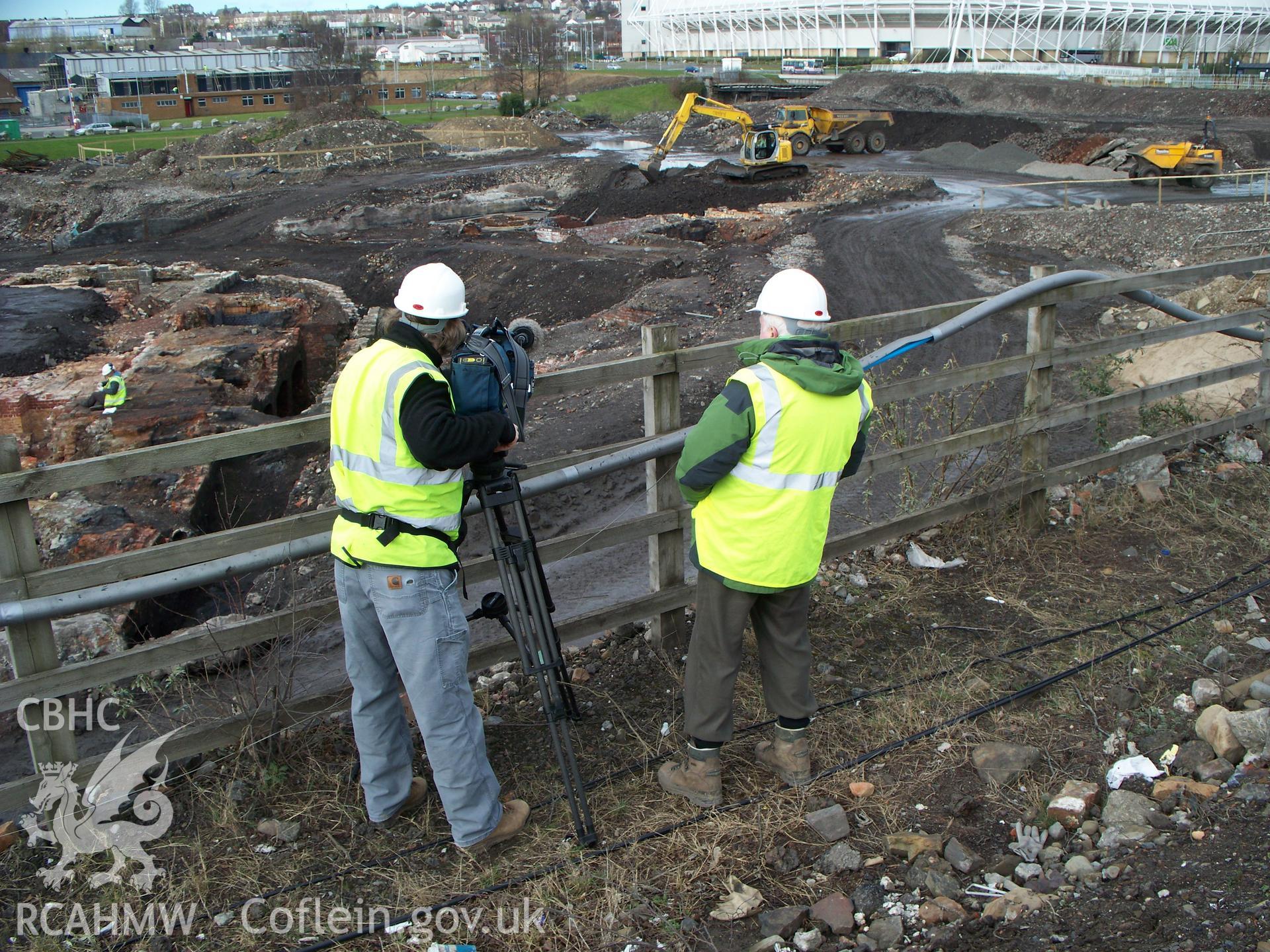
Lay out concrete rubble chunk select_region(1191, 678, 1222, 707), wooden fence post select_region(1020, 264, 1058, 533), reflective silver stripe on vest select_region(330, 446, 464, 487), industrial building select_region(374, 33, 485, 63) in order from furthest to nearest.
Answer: industrial building select_region(374, 33, 485, 63)
wooden fence post select_region(1020, 264, 1058, 533)
concrete rubble chunk select_region(1191, 678, 1222, 707)
reflective silver stripe on vest select_region(330, 446, 464, 487)

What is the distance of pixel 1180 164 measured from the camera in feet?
93.5

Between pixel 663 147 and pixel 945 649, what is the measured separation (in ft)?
96.0

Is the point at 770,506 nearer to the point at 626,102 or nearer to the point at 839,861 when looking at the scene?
the point at 839,861

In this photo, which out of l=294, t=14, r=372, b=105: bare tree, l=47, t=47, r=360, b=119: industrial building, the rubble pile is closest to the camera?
the rubble pile

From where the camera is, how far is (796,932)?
3078mm

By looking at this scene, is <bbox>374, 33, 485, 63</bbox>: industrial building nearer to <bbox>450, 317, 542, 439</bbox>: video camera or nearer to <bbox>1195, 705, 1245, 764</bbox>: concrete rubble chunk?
<bbox>450, 317, 542, 439</bbox>: video camera

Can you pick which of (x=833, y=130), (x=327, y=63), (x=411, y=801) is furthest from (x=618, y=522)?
(x=327, y=63)

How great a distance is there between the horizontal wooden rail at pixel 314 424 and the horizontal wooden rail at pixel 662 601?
26.1 inches

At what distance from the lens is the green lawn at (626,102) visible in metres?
72.1

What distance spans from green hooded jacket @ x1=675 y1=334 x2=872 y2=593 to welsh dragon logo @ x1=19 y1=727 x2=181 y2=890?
2.14 m

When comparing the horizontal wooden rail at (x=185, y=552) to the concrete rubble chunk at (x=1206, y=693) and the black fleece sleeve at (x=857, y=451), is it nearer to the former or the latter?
the black fleece sleeve at (x=857, y=451)

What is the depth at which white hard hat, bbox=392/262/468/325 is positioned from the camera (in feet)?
10.8

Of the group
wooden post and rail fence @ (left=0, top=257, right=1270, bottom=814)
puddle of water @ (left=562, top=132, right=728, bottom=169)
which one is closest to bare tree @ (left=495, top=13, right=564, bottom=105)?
puddle of water @ (left=562, top=132, right=728, bottom=169)

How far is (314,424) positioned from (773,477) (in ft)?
5.65
